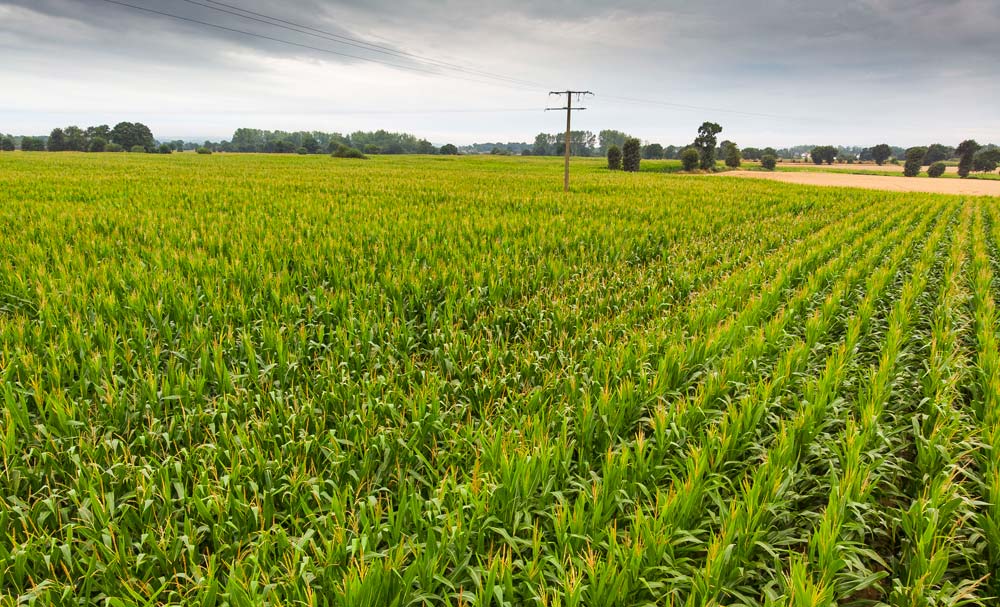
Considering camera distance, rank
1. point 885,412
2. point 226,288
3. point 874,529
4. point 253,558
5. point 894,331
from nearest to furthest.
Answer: point 253,558 < point 874,529 < point 885,412 < point 894,331 < point 226,288

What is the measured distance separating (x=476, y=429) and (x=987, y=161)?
521 feet

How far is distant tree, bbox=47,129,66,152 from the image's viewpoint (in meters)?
108

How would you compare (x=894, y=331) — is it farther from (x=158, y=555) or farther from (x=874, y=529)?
(x=158, y=555)

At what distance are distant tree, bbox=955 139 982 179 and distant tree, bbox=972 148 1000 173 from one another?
3.19 ft

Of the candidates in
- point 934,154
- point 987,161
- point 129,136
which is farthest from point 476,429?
point 934,154

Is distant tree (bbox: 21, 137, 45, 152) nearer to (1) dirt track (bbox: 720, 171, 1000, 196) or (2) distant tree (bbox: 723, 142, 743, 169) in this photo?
(1) dirt track (bbox: 720, 171, 1000, 196)

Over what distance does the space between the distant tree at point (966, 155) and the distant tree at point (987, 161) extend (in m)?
0.97

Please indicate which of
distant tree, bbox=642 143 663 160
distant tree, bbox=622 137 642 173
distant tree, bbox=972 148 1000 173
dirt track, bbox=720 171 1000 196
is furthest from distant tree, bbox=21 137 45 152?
distant tree, bbox=972 148 1000 173

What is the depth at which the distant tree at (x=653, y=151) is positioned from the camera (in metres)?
140

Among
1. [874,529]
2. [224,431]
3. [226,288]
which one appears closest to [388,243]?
[226,288]

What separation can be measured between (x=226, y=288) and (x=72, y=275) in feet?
8.58

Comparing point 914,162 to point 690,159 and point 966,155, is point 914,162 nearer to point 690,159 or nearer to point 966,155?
point 966,155

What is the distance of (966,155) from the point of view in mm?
106188

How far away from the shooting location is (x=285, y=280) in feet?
24.2
